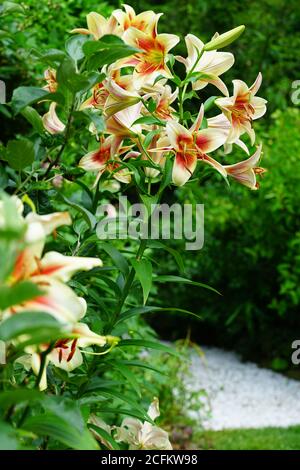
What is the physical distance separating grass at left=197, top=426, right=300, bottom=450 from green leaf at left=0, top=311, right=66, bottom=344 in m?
3.38

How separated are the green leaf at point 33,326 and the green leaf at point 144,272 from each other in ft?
2.03

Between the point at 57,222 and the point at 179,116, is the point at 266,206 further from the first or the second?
the point at 57,222

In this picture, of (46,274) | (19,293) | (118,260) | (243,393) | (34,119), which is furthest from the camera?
(243,393)

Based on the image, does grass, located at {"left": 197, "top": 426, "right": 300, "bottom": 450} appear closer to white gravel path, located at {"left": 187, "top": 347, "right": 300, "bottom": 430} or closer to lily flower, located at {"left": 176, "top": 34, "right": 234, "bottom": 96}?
white gravel path, located at {"left": 187, "top": 347, "right": 300, "bottom": 430}

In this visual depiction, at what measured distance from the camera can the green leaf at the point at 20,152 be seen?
1172 mm

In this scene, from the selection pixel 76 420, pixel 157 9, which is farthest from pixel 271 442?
pixel 157 9

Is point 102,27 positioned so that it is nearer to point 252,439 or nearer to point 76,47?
point 76,47

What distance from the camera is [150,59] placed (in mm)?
1354

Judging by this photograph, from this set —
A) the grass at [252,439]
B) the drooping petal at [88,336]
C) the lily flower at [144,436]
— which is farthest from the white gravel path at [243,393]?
the drooping petal at [88,336]

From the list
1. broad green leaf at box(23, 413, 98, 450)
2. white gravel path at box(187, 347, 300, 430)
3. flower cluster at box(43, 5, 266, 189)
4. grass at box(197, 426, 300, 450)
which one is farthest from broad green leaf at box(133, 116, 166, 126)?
white gravel path at box(187, 347, 300, 430)

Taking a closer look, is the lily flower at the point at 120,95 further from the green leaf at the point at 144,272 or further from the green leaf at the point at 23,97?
the green leaf at the point at 144,272

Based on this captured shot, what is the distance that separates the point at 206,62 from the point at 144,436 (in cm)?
85

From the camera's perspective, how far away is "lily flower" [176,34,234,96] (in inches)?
54.5

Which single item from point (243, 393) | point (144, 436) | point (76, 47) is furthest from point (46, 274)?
point (243, 393)
